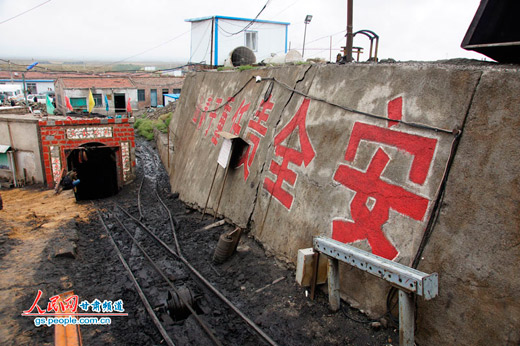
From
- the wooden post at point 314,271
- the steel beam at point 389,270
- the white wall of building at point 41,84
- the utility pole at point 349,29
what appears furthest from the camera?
the white wall of building at point 41,84

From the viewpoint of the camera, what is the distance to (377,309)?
17.6 ft

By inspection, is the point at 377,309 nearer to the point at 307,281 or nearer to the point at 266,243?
the point at 307,281

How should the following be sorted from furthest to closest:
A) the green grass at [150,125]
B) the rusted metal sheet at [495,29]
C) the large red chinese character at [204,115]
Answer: the green grass at [150,125] → the large red chinese character at [204,115] → the rusted metal sheet at [495,29]

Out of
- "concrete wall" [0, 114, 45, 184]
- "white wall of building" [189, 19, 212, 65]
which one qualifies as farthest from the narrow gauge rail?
"white wall of building" [189, 19, 212, 65]

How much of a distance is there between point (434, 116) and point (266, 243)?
4.40 m

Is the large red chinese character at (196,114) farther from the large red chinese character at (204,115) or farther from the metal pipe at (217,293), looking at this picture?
the metal pipe at (217,293)

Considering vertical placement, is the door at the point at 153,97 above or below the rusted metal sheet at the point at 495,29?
below

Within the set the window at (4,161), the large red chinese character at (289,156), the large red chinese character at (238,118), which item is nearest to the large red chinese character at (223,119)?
the large red chinese character at (238,118)

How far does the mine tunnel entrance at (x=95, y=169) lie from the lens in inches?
762

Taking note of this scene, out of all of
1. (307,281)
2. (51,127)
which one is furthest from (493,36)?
(51,127)

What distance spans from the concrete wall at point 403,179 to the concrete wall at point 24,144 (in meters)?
14.8

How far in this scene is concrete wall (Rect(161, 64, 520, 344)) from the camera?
4332mm

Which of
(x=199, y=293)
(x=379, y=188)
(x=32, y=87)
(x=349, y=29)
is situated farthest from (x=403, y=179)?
(x=32, y=87)

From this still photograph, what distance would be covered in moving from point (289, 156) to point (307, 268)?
108 inches
